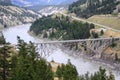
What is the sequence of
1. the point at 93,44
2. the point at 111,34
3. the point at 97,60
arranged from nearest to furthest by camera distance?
the point at 97,60 < the point at 93,44 < the point at 111,34

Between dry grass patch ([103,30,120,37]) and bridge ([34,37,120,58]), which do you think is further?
dry grass patch ([103,30,120,37])

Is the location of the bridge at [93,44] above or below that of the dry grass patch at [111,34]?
below

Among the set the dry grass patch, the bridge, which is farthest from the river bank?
the dry grass patch

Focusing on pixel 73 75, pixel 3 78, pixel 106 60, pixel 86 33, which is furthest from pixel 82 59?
pixel 3 78

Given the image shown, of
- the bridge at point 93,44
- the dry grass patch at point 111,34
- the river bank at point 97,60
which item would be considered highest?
the dry grass patch at point 111,34

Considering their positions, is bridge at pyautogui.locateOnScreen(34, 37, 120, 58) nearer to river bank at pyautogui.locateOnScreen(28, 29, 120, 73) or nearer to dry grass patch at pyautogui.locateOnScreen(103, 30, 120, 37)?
river bank at pyautogui.locateOnScreen(28, 29, 120, 73)

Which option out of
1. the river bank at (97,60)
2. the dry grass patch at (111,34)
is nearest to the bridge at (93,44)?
the river bank at (97,60)

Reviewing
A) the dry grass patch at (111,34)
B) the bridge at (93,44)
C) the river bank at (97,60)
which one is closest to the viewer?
the river bank at (97,60)

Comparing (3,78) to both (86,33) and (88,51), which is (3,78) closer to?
(88,51)

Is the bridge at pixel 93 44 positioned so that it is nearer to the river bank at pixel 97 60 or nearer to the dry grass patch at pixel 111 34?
the river bank at pixel 97 60

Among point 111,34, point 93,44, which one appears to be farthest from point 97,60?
point 111,34

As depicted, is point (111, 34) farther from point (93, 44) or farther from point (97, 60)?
point (97, 60)

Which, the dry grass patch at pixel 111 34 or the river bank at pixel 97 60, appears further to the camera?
the dry grass patch at pixel 111 34
